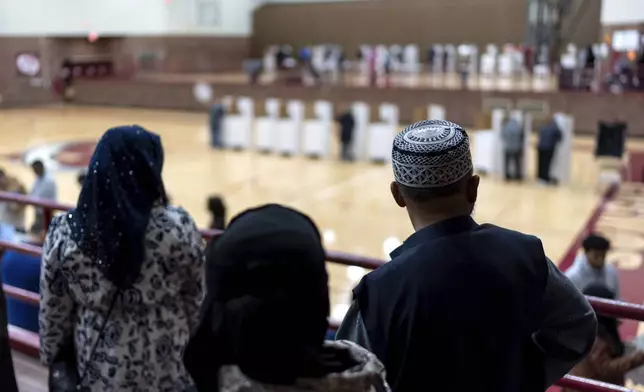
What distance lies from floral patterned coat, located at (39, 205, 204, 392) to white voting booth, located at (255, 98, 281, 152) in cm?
1374

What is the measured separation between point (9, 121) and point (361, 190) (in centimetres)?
1280

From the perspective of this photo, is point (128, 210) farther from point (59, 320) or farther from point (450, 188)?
point (450, 188)

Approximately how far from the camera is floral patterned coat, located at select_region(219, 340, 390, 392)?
1232mm

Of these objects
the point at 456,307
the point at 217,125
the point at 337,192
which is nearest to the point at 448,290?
the point at 456,307

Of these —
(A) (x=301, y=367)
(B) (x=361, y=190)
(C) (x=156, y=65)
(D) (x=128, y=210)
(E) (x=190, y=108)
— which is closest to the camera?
(A) (x=301, y=367)

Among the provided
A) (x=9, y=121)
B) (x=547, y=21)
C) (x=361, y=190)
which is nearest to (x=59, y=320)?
(x=361, y=190)

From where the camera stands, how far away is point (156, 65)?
25406 millimetres

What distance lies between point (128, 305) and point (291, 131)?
13.6 meters

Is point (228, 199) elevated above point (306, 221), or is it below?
below

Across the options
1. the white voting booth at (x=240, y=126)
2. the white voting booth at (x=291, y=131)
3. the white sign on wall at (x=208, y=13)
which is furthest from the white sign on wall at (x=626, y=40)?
the white sign on wall at (x=208, y=13)

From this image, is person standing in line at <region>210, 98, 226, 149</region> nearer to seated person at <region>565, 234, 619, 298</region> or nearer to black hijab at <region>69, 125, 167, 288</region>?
seated person at <region>565, 234, 619, 298</region>

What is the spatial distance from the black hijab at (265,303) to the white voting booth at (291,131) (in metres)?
14.2

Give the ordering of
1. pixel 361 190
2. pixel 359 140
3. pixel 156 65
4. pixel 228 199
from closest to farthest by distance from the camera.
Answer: pixel 228 199 → pixel 361 190 → pixel 359 140 → pixel 156 65

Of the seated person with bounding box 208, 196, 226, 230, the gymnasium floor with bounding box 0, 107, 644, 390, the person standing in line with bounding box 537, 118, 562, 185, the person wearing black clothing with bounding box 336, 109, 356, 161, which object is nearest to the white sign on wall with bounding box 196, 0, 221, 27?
the gymnasium floor with bounding box 0, 107, 644, 390
